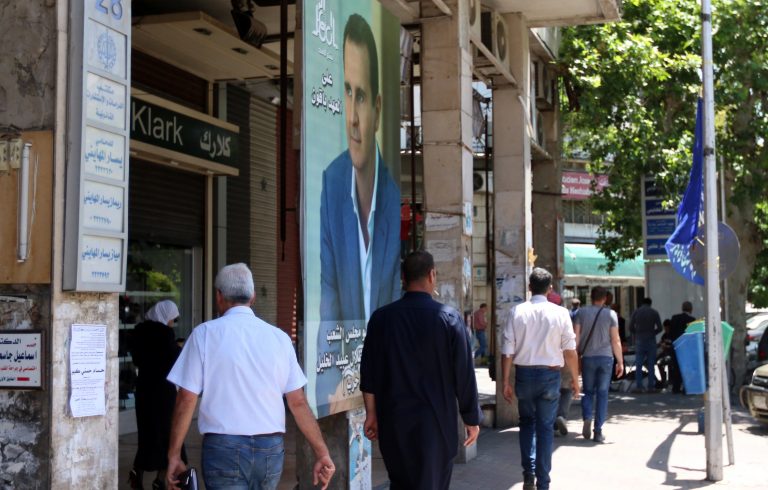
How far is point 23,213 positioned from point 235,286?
3.39 ft

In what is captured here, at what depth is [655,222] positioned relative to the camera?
54.7 feet

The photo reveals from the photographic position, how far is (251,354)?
4949 millimetres

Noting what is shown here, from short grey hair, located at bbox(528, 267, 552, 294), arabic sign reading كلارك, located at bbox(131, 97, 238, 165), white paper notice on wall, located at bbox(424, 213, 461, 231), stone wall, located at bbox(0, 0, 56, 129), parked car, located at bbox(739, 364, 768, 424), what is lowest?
parked car, located at bbox(739, 364, 768, 424)

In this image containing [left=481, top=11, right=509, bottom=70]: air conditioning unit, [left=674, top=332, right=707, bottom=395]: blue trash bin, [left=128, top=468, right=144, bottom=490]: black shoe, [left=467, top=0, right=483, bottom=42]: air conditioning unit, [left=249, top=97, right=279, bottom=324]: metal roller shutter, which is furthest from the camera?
[left=249, top=97, right=279, bottom=324]: metal roller shutter

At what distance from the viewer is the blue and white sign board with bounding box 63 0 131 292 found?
4.92 metres

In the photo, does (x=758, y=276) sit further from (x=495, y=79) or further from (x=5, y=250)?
(x=5, y=250)

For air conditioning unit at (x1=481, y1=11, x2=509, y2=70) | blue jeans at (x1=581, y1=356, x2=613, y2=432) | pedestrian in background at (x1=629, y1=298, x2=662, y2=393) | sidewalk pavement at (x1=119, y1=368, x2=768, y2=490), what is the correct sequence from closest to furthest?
sidewalk pavement at (x1=119, y1=368, x2=768, y2=490), blue jeans at (x1=581, y1=356, x2=613, y2=432), air conditioning unit at (x1=481, y1=11, x2=509, y2=70), pedestrian in background at (x1=629, y1=298, x2=662, y2=393)

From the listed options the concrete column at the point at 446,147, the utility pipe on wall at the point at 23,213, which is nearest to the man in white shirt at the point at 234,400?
the utility pipe on wall at the point at 23,213

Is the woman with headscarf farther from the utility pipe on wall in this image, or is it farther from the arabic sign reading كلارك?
the utility pipe on wall

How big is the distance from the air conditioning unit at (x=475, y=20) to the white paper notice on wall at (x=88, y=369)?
7570mm

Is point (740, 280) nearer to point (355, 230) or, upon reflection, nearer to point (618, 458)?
point (618, 458)

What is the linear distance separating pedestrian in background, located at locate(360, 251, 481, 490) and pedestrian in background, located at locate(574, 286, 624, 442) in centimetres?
713

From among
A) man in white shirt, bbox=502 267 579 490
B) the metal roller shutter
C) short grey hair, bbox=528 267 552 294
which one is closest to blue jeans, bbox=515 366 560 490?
man in white shirt, bbox=502 267 579 490

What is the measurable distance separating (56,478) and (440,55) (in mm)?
7310
